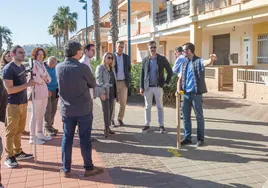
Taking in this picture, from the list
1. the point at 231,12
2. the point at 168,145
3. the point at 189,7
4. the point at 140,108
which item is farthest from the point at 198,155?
the point at 189,7

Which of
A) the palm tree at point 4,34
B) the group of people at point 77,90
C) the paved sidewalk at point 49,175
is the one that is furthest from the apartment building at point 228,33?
the palm tree at point 4,34

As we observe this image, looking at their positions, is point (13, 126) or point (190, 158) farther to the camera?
point (190, 158)

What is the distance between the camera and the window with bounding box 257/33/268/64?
15.6 meters

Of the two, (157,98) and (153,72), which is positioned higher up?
(153,72)

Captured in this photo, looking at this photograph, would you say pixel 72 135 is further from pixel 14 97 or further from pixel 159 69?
pixel 159 69

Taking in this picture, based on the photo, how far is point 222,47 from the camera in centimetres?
1958

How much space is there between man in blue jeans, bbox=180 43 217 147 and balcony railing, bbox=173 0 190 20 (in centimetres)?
1316

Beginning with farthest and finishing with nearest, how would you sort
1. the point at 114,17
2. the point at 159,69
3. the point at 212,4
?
the point at 114,17
the point at 212,4
the point at 159,69

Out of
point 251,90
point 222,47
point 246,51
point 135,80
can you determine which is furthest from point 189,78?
point 222,47

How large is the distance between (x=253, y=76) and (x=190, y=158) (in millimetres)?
7910

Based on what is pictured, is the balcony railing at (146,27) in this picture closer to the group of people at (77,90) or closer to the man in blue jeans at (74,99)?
the group of people at (77,90)

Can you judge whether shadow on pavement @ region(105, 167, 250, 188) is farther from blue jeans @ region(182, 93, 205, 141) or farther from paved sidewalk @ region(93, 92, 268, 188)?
blue jeans @ region(182, 93, 205, 141)

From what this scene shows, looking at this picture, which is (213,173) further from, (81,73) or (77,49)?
(77,49)

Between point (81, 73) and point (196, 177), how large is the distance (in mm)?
2179
